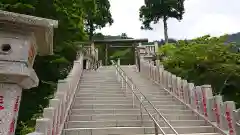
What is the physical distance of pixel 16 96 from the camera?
3.42m

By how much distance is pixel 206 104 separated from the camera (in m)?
8.16

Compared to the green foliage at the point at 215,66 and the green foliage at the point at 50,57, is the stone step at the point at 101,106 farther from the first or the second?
the green foliage at the point at 215,66

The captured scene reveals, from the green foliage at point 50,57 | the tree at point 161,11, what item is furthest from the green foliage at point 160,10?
the green foliage at point 50,57

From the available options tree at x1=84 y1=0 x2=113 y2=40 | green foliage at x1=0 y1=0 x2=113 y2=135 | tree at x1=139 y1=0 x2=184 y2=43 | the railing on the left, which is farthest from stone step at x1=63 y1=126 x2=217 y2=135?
tree at x1=139 y1=0 x2=184 y2=43

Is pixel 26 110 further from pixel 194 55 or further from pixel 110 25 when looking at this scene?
pixel 110 25

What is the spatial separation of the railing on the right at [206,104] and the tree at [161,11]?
19.1m

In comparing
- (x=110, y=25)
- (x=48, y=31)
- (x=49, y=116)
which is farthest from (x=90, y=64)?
(x=48, y=31)

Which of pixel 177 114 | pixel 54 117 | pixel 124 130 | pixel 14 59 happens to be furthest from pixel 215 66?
pixel 14 59

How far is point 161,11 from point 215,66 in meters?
19.1

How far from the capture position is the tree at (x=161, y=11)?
1193 inches

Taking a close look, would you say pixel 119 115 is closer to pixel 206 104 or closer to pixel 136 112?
pixel 136 112

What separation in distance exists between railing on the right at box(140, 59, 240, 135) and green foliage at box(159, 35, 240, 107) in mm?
1919

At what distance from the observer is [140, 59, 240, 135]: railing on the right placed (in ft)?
22.1

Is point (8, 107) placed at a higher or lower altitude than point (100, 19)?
lower
